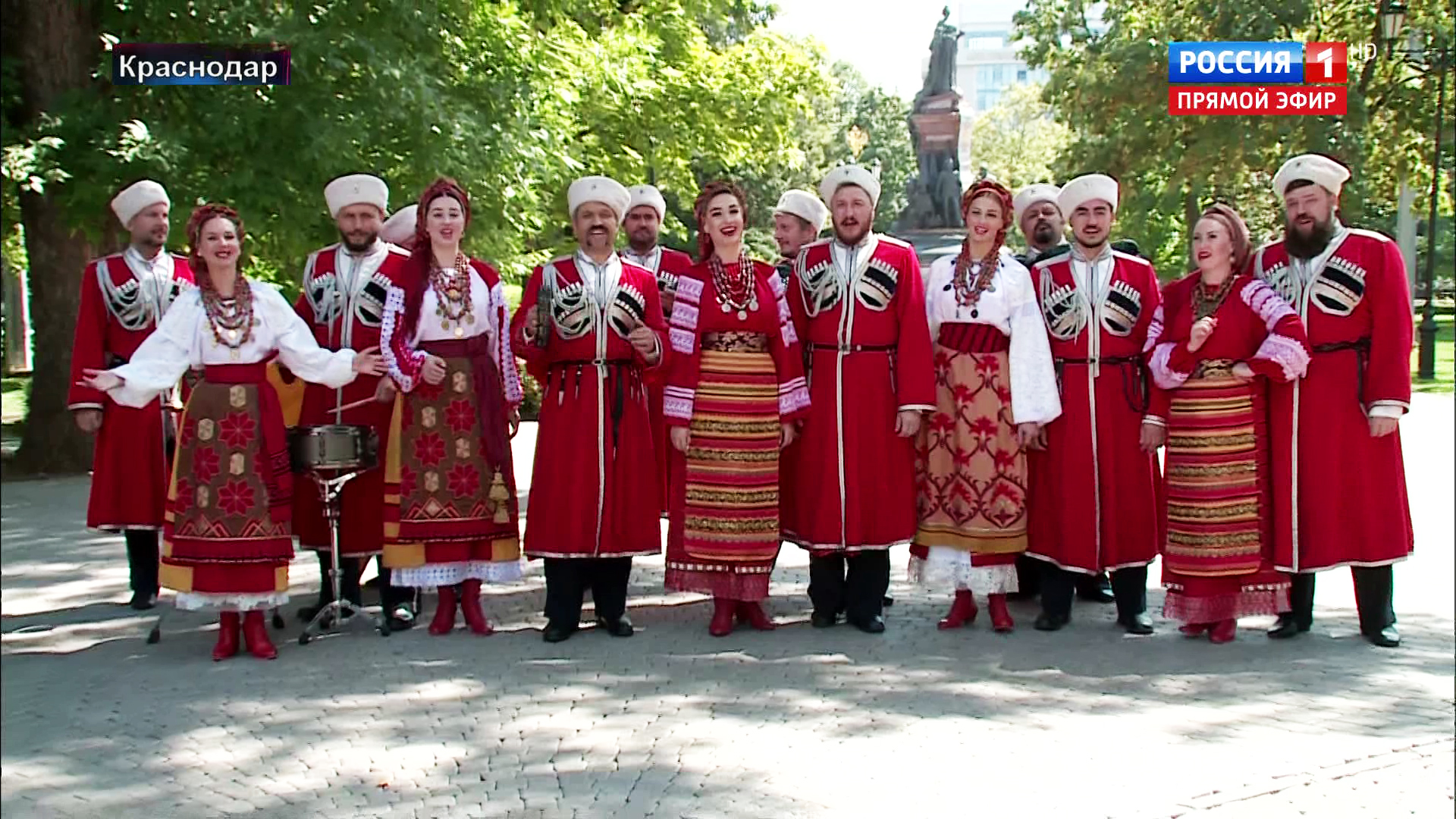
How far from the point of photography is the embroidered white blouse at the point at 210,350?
6320 mm

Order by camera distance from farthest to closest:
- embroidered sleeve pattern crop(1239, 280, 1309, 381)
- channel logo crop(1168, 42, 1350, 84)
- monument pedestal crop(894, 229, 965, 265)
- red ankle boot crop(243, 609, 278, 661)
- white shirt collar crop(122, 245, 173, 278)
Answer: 1. monument pedestal crop(894, 229, 965, 265)
2. channel logo crop(1168, 42, 1350, 84)
3. white shirt collar crop(122, 245, 173, 278)
4. red ankle boot crop(243, 609, 278, 661)
5. embroidered sleeve pattern crop(1239, 280, 1309, 381)

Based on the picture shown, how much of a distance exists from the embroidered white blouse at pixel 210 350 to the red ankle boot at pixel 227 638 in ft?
3.27

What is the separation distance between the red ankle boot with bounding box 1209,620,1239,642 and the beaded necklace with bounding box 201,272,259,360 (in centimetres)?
435

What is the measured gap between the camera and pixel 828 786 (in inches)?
187

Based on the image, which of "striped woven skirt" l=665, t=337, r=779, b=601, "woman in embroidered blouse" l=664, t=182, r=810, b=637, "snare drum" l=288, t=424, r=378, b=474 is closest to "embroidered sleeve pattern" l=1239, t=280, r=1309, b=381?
"woman in embroidered blouse" l=664, t=182, r=810, b=637

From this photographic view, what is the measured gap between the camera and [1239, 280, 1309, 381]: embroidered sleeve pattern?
643 centimetres

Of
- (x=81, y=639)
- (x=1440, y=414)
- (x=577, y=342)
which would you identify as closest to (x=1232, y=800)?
(x=577, y=342)

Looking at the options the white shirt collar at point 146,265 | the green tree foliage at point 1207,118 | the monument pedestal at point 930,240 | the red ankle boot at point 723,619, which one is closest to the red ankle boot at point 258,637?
the red ankle boot at point 723,619

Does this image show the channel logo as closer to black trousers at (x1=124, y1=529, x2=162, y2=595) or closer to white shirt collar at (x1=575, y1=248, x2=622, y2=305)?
white shirt collar at (x1=575, y1=248, x2=622, y2=305)

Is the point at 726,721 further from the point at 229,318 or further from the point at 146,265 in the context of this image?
the point at 146,265

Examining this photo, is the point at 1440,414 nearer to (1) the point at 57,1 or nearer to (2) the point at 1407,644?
(2) the point at 1407,644

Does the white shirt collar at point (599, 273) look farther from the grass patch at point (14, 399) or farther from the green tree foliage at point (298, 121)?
the grass patch at point (14, 399)

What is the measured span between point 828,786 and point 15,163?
9032 millimetres
